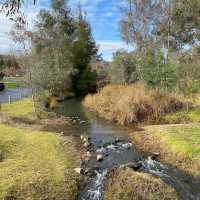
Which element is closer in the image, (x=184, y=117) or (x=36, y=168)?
(x=36, y=168)

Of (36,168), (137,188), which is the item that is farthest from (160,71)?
(137,188)

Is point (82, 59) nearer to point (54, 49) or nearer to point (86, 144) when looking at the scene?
point (54, 49)

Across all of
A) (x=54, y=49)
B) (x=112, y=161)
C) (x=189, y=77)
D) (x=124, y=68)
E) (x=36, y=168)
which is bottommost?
(x=112, y=161)

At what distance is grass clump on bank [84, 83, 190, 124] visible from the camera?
68.5 feet

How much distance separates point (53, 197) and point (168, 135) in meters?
7.58

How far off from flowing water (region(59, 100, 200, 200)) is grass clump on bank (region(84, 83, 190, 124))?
48.1 inches

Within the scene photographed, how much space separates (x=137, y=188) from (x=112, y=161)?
335 centimetres

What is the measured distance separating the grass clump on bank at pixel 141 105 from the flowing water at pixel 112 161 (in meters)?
1.22

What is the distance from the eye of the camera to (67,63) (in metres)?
39.2

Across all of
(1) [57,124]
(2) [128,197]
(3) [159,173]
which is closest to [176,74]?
(1) [57,124]

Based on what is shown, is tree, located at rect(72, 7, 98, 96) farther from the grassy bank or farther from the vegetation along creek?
the grassy bank

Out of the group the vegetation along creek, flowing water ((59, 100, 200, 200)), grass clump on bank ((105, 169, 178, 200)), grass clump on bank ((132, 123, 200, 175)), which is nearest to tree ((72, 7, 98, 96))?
the vegetation along creek

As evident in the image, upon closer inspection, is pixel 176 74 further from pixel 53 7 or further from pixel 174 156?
pixel 53 7

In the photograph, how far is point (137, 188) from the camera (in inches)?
379
